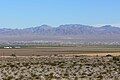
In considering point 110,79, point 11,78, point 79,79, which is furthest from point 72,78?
point 11,78

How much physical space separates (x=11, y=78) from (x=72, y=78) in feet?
17.2

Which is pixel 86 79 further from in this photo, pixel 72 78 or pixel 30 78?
pixel 30 78

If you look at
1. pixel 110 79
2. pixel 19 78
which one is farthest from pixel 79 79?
pixel 19 78

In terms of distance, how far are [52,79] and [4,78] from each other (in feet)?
13.8

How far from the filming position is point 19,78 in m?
32.4

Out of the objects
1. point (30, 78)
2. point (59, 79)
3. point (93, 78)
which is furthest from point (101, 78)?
point (30, 78)

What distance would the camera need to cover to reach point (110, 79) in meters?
31.4

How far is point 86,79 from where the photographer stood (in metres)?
31.6

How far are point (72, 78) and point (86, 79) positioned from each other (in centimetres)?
128

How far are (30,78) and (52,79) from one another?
6.62ft

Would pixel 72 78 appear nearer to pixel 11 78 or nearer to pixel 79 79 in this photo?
pixel 79 79

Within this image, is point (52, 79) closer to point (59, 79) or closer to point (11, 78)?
point (59, 79)

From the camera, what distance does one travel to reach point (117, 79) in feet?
102

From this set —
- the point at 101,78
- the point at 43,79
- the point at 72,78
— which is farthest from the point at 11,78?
the point at 101,78
